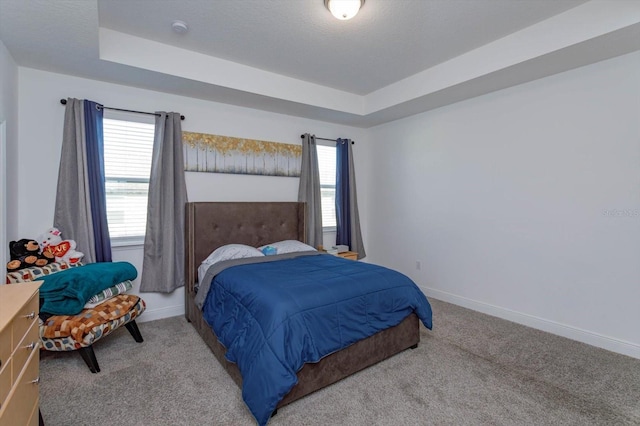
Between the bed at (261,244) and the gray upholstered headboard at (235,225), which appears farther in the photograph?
the gray upholstered headboard at (235,225)

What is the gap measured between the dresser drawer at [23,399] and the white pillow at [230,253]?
169cm

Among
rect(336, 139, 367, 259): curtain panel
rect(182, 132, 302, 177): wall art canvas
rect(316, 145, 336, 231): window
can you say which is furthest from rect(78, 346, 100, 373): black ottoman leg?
rect(336, 139, 367, 259): curtain panel

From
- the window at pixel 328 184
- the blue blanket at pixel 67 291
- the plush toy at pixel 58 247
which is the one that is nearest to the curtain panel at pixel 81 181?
the plush toy at pixel 58 247

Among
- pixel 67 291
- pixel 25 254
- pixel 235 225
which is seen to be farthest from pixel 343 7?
pixel 25 254

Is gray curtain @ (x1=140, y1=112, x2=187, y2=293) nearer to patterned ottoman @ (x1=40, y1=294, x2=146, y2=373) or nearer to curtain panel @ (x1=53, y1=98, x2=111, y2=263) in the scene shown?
curtain panel @ (x1=53, y1=98, x2=111, y2=263)

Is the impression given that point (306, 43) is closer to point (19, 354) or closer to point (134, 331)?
point (19, 354)

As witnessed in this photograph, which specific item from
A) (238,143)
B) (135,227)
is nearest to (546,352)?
(238,143)

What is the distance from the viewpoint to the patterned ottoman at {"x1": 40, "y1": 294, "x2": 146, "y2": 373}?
7.32 ft

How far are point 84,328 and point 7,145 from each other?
153cm

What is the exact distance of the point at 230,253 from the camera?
10.6 ft

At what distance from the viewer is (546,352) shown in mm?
2660

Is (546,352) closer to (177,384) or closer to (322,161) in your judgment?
(177,384)

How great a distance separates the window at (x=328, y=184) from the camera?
470 cm

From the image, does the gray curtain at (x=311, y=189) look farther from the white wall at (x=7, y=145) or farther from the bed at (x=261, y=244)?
the white wall at (x=7, y=145)
